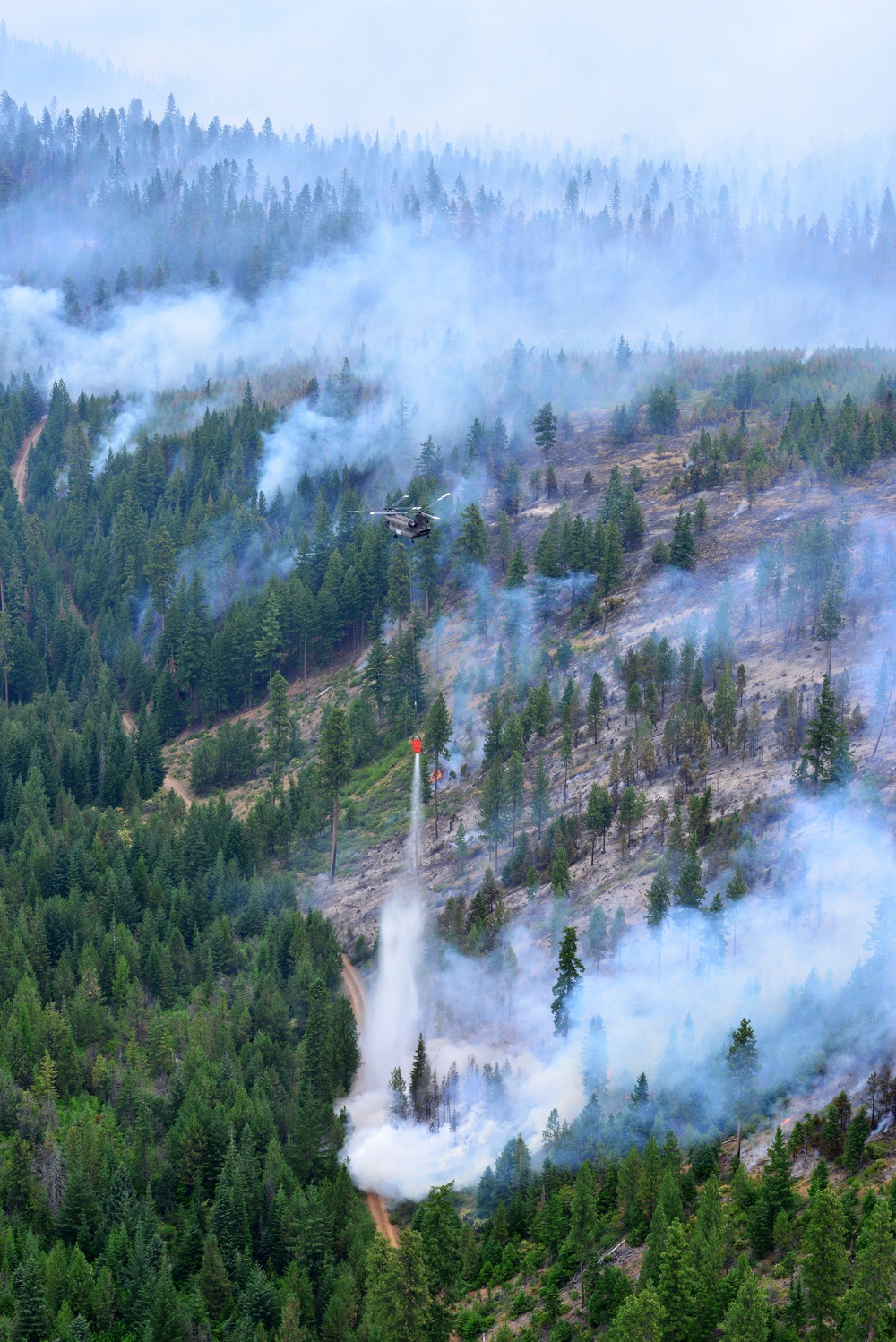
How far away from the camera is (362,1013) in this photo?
11025cm

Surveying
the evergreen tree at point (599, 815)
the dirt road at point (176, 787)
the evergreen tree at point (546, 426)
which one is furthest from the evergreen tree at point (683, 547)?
the dirt road at point (176, 787)

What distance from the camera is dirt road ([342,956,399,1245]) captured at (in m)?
91.9

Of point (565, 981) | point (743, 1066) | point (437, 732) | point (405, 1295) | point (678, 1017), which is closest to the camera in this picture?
point (405, 1295)

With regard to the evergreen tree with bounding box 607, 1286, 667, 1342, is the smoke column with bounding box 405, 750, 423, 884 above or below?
below

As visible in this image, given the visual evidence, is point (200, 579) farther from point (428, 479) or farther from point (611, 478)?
point (611, 478)

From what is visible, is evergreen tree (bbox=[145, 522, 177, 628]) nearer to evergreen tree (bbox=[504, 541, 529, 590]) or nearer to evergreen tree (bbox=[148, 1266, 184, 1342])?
evergreen tree (bbox=[504, 541, 529, 590])

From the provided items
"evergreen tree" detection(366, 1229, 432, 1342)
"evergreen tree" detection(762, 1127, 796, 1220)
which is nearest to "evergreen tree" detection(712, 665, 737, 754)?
"evergreen tree" detection(762, 1127, 796, 1220)

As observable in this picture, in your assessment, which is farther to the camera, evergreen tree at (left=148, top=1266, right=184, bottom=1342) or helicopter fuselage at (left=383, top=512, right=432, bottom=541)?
helicopter fuselage at (left=383, top=512, right=432, bottom=541)

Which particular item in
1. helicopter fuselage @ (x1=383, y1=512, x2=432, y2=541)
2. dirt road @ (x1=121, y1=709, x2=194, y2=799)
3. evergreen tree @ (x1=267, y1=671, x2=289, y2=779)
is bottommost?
dirt road @ (x1=121, y1=709, x2=194, y2=799)

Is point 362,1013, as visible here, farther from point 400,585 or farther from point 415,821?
point 400,585

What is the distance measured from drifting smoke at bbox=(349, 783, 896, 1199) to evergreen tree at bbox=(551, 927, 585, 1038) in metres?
0.81

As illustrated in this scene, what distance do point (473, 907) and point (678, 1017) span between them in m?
22.7

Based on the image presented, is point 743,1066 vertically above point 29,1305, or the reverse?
point 743,1066

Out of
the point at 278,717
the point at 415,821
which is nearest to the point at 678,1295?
the point at 415,821
